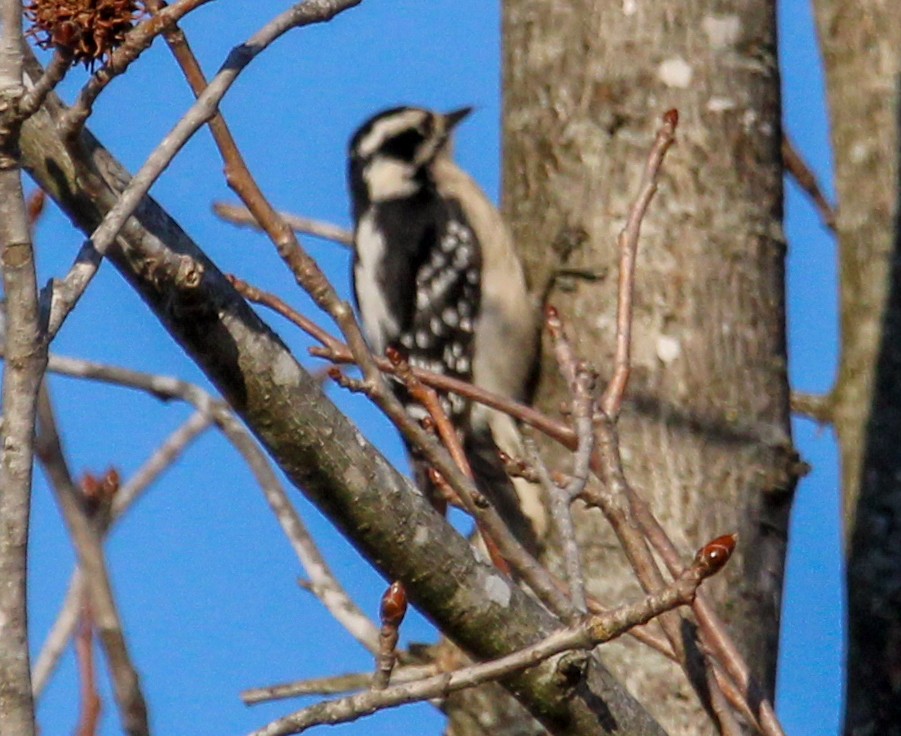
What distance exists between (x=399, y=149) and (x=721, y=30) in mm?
1773

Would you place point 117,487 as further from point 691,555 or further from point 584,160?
point 584,160

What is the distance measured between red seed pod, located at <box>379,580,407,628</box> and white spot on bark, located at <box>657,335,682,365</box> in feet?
4.89

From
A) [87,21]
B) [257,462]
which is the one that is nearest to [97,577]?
[87,21]

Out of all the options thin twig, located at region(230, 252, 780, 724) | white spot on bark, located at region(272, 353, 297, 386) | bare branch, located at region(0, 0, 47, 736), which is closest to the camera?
bare branch, located at region(0, 0, 47, 736)

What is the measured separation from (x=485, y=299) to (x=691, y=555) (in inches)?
57.0

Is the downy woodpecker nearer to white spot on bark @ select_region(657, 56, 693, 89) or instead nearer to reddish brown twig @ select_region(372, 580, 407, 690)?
white spot on bark @ select_region(657, 56, 693, 89)

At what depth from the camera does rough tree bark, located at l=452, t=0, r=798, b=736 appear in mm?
3389

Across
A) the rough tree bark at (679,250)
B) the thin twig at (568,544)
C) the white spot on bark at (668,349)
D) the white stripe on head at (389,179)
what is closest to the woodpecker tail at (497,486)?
the rough tree bark at (679,250)

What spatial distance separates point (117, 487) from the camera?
2123mm

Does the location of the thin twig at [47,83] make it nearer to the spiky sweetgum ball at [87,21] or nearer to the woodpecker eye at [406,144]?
the spiky sweetgum ball at [87,21]

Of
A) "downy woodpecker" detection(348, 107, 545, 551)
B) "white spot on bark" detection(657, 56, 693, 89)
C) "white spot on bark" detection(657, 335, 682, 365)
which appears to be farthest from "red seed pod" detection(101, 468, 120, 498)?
"downy woodpecker" detection(348, 107, 545, 551)

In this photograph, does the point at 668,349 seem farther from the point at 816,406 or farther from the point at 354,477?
the point at 354,477

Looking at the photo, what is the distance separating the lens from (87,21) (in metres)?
1.87

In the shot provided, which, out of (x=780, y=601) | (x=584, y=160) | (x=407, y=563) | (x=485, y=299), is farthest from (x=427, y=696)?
(x=485, y=299)
